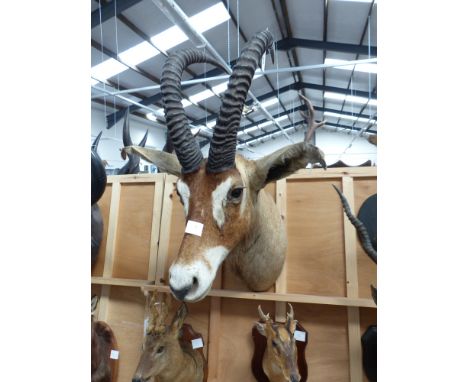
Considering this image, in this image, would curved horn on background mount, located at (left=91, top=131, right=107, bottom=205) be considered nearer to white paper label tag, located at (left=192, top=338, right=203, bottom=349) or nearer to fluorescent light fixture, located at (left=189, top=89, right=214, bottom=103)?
white paper label tag, located at (left=192, top=338, right=203, bottom=349)

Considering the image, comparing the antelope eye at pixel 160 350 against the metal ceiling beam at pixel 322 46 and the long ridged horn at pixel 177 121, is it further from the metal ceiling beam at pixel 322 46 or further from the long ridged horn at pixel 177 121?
the metal ceiling beam at pixel 322 46

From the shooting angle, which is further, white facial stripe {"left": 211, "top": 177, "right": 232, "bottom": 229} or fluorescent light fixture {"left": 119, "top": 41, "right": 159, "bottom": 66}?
fluorescent light fixture {"left": 119, "top": 41, "right": 159, "bottom": 66}

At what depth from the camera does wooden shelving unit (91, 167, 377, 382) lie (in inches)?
56.2

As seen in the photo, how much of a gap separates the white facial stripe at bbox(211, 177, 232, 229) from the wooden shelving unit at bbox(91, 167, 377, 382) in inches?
25.8

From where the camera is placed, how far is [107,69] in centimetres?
637

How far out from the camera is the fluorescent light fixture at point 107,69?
6119 mm

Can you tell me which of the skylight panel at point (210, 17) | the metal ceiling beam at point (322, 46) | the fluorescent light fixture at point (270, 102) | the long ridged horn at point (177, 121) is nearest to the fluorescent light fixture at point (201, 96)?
the metal ceiling beam at point (322, 46)

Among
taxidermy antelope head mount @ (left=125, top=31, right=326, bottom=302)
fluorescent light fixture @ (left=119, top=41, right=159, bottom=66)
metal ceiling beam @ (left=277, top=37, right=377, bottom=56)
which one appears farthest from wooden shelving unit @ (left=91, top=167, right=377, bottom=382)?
metal ceiling beam @ (left=277, top=37, right=377, bottom=56)

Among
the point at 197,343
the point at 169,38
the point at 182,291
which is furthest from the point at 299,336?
the point at 169,38

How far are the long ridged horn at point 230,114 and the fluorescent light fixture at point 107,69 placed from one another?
20.5ft

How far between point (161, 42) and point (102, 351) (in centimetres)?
595

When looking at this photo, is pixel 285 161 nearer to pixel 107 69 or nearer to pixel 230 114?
pixel 230 114
